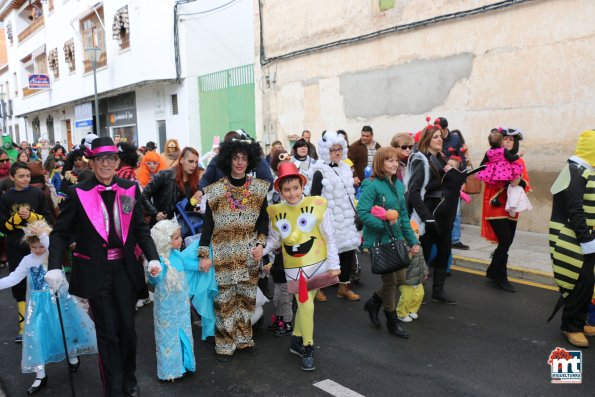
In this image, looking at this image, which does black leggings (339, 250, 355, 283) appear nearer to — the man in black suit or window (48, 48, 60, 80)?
the man in black suit

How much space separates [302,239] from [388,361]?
1287mm

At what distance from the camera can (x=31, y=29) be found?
3606 centimetres

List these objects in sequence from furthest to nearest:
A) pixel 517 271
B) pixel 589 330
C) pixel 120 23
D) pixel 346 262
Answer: pixel 120 23 → pixel 517 271 → pixel 346 262 → pixel 589 330

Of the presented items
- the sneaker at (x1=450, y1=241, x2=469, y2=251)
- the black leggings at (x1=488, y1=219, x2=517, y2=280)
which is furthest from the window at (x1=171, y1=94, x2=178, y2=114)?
the black leggings at (x1=488, y1=219, x2=517, y2=280)

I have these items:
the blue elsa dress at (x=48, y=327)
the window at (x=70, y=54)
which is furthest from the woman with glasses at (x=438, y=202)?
the window at (x=70, y=54)

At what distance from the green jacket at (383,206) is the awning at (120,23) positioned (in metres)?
20.1

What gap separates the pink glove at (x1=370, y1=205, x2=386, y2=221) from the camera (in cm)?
470

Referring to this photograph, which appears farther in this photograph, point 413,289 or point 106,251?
point 413,289

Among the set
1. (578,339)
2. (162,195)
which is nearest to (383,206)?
(578,339)

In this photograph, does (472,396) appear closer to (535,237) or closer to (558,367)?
(558,367)

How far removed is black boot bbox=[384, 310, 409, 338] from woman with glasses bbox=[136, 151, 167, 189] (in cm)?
335

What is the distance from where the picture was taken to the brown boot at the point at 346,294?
6051mm

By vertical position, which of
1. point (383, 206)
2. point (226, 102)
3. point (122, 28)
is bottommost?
point (383, 206)

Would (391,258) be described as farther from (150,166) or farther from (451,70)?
(451,70)
